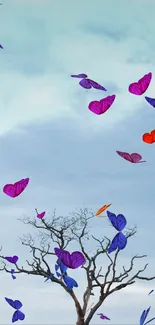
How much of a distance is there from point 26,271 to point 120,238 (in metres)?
7.49

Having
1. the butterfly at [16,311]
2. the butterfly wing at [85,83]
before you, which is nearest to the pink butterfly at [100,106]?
the butterfly wing at [85,83]

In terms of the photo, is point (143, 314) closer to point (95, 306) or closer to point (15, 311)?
point (15, 311)

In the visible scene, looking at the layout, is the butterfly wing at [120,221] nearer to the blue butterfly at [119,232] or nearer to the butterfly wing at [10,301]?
the blue butterfly at [119,232]

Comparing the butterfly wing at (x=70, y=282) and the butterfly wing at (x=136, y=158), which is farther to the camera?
the butterfly wing at (x=70, y=282)

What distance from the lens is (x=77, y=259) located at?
19.6 feet

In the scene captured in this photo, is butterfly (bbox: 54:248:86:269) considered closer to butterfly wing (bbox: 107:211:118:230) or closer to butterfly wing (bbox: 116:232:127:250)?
butterfly wing (bbox: 116:232:127:250)

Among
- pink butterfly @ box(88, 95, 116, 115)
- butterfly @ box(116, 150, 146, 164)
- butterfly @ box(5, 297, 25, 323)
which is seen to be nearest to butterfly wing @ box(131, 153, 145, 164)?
butterfly @ box(116, 150, 146, 164)

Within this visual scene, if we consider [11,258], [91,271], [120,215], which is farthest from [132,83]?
[91,271]

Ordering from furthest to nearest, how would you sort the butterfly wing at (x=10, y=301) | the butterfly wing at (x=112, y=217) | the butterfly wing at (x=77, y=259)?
the butterfly wing at (x=10, y=301) < the butterfly wing at (x=112, y=217) < the butterfly wing at (x=77, y=259)

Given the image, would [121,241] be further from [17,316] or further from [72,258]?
[17,316]

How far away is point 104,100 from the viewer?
6078mm

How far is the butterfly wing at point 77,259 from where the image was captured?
19.4ft

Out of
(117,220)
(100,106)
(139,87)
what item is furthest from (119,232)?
(139,87)

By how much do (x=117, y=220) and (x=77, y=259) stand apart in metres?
0.84
